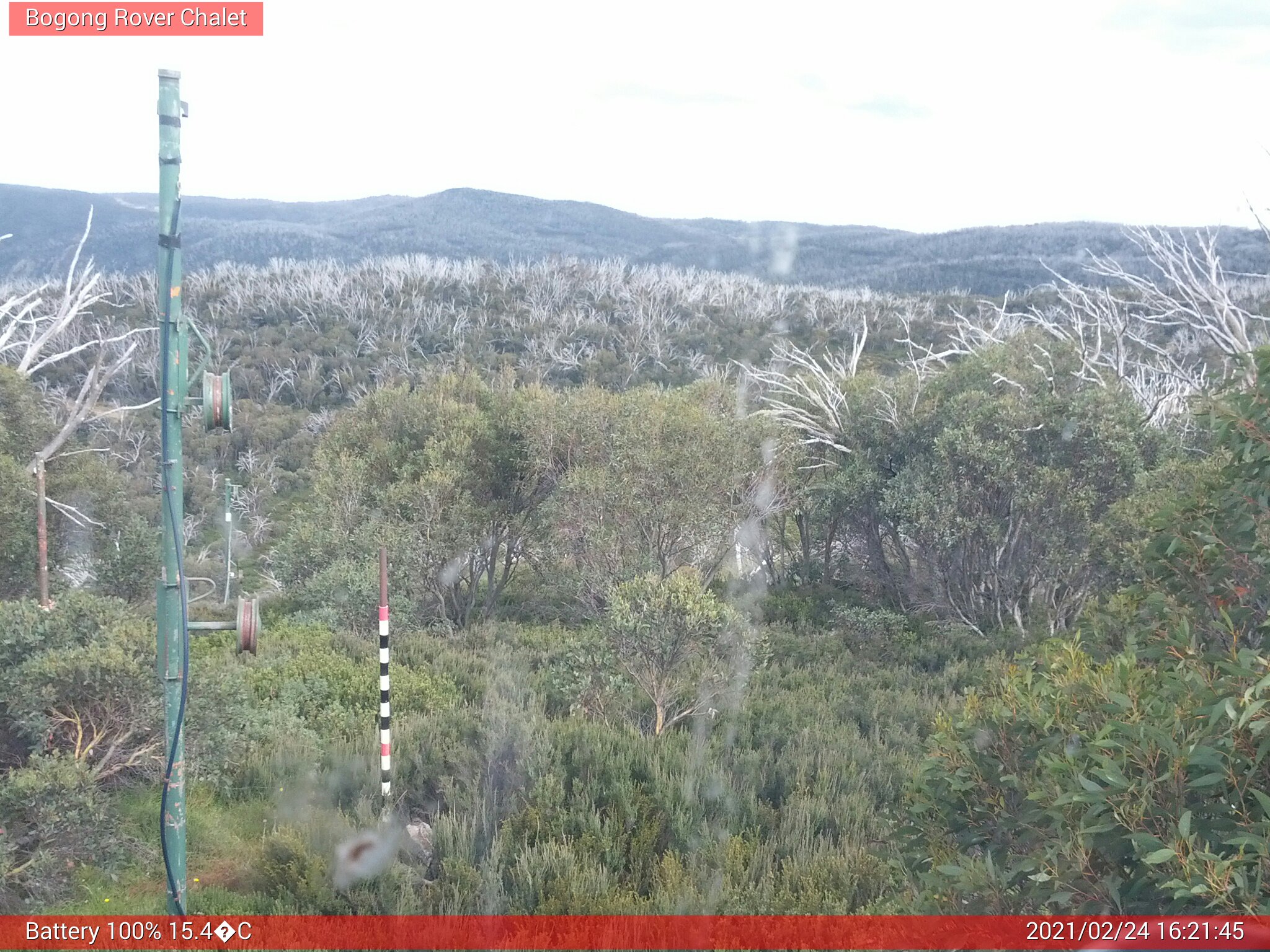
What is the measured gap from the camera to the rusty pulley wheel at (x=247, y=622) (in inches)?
179

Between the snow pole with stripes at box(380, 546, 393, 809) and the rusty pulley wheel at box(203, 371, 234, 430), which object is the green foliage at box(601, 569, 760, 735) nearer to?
the snow pole with stripes at box(380, 546, 393, 809)

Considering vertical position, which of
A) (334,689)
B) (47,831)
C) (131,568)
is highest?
(47,831)

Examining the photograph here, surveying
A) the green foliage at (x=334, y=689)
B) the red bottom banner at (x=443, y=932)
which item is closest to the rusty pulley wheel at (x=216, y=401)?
the red bottom banner at (x=443, y=932)

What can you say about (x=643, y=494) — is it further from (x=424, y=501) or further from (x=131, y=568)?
(x=131, y=568)

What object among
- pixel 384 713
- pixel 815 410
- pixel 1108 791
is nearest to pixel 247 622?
pixel 384 713

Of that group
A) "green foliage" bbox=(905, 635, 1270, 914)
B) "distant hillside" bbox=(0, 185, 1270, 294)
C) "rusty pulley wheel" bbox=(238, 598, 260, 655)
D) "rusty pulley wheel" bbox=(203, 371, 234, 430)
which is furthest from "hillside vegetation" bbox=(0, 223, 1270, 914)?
"distant hillside" bbox=(0, 185, 1270, 294)

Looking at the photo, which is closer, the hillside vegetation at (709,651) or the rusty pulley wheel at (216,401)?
the hillside vegetation at (709,651)

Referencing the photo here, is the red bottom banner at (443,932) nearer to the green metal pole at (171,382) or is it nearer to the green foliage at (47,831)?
the green foliage at (47,831)

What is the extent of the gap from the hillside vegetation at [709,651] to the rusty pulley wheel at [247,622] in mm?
2132

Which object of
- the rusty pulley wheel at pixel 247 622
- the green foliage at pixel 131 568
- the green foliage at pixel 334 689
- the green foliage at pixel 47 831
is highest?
the rusty pulley wheel at pixel 247 622

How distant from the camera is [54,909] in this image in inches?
234

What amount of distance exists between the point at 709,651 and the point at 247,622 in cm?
708

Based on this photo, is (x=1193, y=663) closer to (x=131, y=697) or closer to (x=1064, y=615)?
(x=131, y=697)

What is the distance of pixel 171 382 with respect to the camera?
14.6 feet
